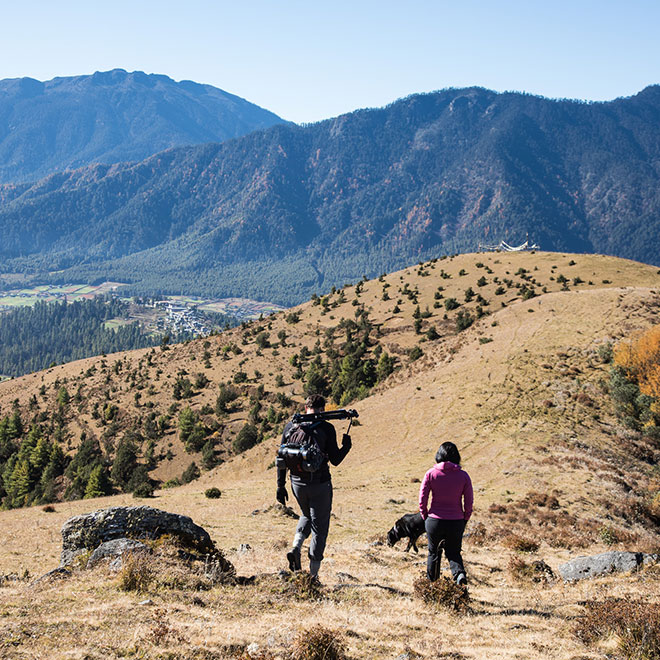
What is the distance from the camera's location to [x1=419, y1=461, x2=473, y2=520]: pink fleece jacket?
8.95 metres

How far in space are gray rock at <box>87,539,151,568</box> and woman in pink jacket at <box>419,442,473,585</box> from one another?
18.1 feet

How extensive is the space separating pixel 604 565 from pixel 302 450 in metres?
7.32

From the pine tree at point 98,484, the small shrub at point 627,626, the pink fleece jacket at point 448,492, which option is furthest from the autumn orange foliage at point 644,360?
the pine tree at point 98,484

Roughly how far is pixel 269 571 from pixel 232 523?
9158 mm

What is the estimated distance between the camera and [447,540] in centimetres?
908

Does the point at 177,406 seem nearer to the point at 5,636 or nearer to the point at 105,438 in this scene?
the point at 105,438

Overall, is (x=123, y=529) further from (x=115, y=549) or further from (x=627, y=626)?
(x=627, y=626)

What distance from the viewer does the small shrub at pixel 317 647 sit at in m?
6.29

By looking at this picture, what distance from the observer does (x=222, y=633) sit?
22.9 ft

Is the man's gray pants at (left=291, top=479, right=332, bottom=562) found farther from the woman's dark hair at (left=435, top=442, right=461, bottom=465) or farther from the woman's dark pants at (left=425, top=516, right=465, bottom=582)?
the woman's dark hair at (left=435, top=442, right=461, bottom=465)

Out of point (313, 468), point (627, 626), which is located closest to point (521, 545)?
point (627, 626)

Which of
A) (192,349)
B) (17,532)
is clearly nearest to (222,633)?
(17,532)

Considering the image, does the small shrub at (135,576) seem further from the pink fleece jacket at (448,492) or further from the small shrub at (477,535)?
the small shrub at (477,535)

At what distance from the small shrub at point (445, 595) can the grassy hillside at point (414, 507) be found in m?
0.21
